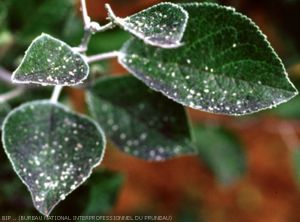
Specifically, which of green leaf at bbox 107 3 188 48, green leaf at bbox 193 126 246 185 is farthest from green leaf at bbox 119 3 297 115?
green leaf at bbox 193 126 246 185

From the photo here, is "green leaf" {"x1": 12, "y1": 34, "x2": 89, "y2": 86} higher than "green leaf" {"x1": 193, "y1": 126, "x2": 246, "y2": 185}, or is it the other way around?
"green leaf" {"x1": 12, "y1": 34, "x2": 89, "y2": 86}

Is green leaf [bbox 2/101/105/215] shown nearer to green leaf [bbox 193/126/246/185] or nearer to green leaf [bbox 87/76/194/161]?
green leaf [bbox 87/76/194/161]

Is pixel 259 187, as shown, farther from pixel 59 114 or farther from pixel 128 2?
pixel 59 114

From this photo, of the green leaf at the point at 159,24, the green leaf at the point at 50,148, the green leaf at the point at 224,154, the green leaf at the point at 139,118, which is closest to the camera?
the green leaf at the point at 159,24

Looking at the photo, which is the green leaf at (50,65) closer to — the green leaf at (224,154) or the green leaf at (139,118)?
the green leaf at (139,118)

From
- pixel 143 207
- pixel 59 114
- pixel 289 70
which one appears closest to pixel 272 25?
pixel 289 70

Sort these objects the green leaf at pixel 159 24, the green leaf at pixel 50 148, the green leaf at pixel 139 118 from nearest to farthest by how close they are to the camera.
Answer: the green leaf at pixel 159 24 → the green leaf at pixel 50 148 → the green leaf at pixel 139 118

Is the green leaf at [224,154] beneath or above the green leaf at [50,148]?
beneath

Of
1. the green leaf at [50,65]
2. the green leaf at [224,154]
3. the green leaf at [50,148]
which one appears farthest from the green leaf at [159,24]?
the green leaf at [224,154]
